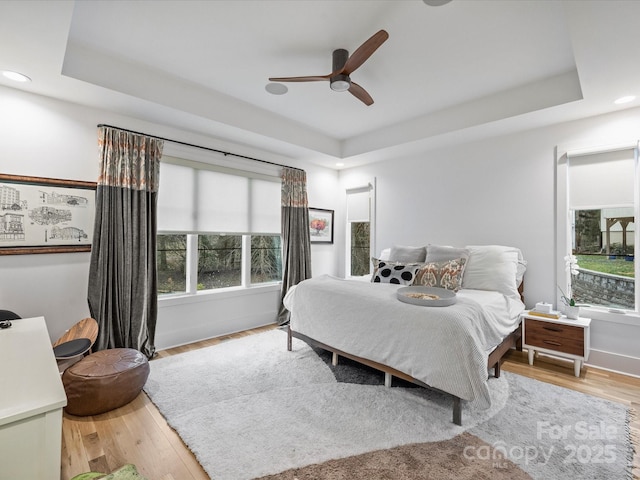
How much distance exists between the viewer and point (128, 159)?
3.16 meters

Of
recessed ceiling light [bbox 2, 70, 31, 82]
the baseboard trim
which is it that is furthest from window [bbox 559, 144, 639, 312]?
recessed ceiling light [bbox 2, 70, 31, 82]

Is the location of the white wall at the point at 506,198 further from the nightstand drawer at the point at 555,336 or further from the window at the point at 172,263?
the window at the point at 172,263

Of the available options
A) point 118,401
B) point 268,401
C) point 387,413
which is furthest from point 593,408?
point 118,401

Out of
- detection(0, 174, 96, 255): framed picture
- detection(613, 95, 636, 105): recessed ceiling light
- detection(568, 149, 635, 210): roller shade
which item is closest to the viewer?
detection(0, 174, 96, 255): framed picture

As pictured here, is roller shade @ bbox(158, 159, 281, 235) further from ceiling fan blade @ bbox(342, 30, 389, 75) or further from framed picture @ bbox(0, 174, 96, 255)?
ceiling fan blade @ bbox(342, 30, 389, 75)

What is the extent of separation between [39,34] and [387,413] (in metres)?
3.48

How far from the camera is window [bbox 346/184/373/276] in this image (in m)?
5.23

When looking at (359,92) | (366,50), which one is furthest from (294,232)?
(366,50)

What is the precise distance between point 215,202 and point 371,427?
311 centimetres

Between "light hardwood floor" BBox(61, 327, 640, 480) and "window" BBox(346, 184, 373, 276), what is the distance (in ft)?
9.92

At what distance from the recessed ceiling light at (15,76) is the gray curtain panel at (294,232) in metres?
2.88

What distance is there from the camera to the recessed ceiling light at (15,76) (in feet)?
7.99

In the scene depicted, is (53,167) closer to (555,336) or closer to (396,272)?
(396,272)

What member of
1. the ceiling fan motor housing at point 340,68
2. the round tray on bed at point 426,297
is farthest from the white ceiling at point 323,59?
the round tray on bed at point 426,297
